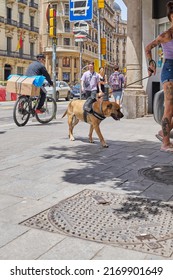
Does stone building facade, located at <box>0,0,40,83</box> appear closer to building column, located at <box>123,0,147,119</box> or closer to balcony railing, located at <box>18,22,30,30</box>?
balcony railing, located at <box>18,22,30,30</box>

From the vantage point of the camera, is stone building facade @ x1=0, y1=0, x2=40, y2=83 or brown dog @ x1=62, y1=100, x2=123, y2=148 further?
stone building facade @ x1=0, y1=0, x2=40, y2=83

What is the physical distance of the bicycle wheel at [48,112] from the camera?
10.4 metres

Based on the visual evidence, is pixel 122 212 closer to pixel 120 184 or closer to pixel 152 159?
pixel 120 184

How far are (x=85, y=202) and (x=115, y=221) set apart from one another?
0.57 meters

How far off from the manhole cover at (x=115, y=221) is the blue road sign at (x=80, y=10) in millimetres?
9306

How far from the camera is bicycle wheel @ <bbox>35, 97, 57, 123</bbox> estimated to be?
1041 centimetres

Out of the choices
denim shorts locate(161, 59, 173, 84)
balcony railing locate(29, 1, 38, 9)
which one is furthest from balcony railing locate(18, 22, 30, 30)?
denim shorts locate(161, 59, 173, 84)

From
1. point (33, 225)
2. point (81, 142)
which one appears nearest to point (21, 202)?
point (33, 225)

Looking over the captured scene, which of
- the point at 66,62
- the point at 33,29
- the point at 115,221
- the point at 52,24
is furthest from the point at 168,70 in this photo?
the point at 66,62

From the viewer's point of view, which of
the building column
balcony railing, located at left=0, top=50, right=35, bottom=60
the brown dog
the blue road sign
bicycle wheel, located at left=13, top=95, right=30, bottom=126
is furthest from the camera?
balcony railing, located at left=0, top=50, right=35, bottom=60

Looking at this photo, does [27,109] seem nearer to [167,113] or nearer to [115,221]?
[167,113]

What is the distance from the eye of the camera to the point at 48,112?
10.8 m

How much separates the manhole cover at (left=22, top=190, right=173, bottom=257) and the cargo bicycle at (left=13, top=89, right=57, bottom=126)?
6.12 meters

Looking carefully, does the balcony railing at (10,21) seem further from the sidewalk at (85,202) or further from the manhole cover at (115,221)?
the manhole cover at (115,221)
